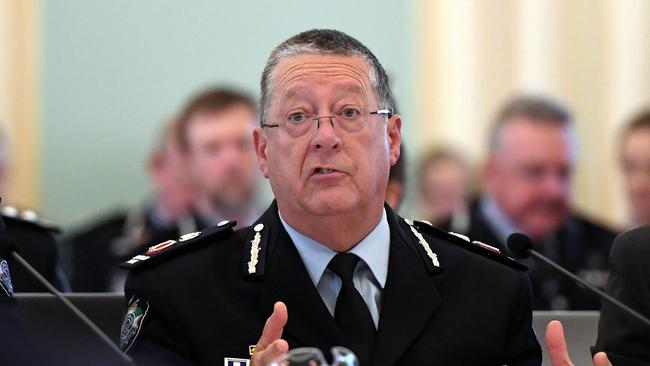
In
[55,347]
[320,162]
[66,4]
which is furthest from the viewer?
[66,4]

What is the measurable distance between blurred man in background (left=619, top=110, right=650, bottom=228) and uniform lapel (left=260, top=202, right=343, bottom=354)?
3.39 m

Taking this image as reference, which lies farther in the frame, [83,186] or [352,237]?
[83,186]

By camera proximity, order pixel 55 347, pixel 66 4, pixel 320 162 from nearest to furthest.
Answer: pixel 320 162, pixel 55 347, pixel 66 4

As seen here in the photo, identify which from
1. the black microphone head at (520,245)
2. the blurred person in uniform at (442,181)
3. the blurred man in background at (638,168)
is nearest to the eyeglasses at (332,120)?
the black microphone head at (520,245)

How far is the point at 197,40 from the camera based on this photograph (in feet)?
27.2

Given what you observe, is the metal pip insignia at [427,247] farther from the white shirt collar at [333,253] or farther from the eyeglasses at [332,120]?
the eyeglasses at [332,120]

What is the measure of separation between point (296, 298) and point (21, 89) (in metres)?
5.23

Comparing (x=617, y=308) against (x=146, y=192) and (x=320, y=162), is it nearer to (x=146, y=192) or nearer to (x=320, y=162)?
(x=320, y=162)

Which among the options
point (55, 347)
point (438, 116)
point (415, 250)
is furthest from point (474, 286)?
point (438, 116)

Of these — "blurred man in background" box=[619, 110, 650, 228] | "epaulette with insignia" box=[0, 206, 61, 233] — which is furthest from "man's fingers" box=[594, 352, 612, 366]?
"blurred man in background" box=[619, 110, 650, 228]

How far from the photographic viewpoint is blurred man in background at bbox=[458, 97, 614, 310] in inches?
243

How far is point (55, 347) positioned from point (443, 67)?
16.6ft

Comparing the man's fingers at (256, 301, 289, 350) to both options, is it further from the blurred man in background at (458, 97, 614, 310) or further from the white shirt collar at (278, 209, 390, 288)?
the blurred man in background at (458, 97, 614, 310)

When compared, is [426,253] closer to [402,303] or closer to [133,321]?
[402,303]
